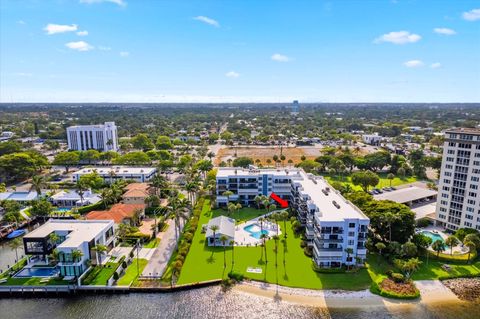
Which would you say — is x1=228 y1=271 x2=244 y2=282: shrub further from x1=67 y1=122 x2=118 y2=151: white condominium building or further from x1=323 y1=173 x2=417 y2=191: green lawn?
x1=67 y1=122 x2=118 y2=151: white condominium building

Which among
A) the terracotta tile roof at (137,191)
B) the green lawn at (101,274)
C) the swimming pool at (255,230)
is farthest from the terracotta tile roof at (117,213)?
the swimming pool at (255,230)

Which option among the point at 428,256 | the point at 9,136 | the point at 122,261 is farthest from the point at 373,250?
the point at 9,136

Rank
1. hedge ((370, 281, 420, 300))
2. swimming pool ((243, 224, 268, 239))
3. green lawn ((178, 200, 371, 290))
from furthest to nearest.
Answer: swimming pool ((243, 224, 268, 239))
green lawn ((178, 200, 371, 290))
hedge ((370, 281, 420, 300))

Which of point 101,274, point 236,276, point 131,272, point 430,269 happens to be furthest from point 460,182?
point 101,274

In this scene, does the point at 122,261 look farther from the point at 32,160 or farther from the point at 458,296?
the point at 32,160

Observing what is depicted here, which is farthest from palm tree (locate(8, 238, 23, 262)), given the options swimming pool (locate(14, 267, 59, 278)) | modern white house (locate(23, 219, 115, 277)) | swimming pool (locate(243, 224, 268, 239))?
swimming pool (locate(243, 224, 268, 239))

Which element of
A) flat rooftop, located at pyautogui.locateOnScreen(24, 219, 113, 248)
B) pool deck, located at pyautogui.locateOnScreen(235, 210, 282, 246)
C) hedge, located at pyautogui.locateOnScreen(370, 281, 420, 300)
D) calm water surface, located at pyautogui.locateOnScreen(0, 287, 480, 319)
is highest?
flat rooftop, located at pyautogui.locateOnScreen(24, 219, 113, 248)

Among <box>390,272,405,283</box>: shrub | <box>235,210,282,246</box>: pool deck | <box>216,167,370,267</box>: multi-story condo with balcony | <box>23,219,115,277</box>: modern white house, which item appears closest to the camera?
<box>390,272,405,283</box>: shrub

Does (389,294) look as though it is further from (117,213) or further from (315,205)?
(117,213)
